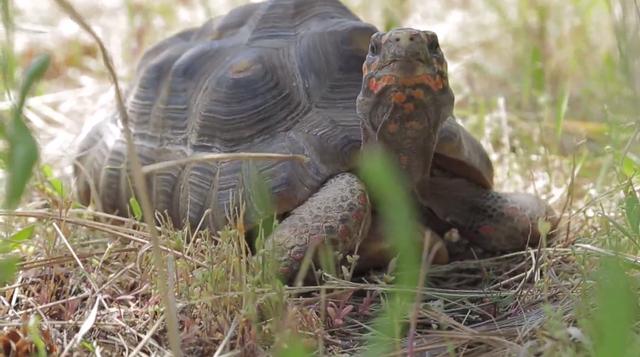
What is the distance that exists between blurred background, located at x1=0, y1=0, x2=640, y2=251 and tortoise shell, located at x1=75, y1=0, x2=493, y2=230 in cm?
39

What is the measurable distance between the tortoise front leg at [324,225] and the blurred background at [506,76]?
70cm

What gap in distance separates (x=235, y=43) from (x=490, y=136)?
1.53 meters

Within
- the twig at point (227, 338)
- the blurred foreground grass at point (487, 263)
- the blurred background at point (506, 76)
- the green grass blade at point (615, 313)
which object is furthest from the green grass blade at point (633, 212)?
the twig at point (227, 338)

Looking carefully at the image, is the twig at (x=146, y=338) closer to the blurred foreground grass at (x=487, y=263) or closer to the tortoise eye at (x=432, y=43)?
the blurred foreground grass at (x=487, y=263)

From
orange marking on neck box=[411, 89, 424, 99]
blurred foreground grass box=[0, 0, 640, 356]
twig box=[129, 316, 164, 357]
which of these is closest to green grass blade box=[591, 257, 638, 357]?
blurred foreground grass box=[0, 0, 640, 356]

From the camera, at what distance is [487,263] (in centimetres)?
267

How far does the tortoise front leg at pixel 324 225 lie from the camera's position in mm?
2289

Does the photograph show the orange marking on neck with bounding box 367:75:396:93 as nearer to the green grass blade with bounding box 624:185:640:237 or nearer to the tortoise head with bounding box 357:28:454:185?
the tortoise head with bounding box 357:28:454:185

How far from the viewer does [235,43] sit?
3053 millimetres

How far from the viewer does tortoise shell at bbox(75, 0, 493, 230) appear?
101 inches

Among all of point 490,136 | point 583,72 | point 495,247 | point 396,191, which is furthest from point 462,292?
point 583,72

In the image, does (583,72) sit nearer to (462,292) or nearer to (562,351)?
(462,292)

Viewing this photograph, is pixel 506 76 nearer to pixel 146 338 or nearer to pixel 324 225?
pixel 324 225

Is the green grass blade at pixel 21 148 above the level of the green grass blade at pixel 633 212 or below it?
above
